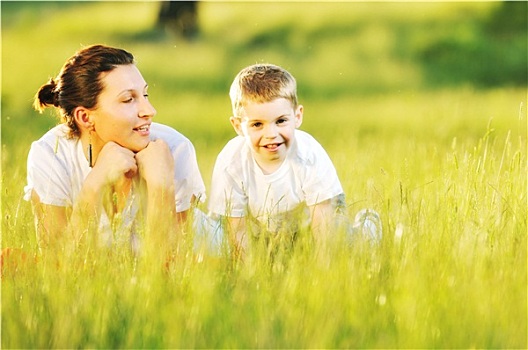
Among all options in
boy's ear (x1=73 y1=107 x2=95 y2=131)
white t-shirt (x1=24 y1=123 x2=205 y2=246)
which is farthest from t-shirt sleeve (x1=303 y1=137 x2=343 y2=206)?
boy's ear (x1=73 y1=107 x2=95 y2=131)

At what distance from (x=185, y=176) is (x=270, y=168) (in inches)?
16.5

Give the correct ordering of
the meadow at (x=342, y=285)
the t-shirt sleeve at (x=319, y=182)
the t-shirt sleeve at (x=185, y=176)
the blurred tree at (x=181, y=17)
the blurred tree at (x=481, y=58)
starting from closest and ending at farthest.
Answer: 1. the meadow at (x=342, y=285)
2. the t-shirt sleeve at (x=319, y=182)
3. the t-shirt sleeve at (x=185, y=176)
4. the blurred tree at (x=481, y=58)
5. the blurred tree at (x=181, y=17)

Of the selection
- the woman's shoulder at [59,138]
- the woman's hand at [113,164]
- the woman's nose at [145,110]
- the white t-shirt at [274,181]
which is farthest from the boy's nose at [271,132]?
the woman's shoulder at [59,138]

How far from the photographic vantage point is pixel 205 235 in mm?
3859

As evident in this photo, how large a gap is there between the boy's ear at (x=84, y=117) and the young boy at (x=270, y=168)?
65 cm

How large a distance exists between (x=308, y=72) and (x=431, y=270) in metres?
11.0

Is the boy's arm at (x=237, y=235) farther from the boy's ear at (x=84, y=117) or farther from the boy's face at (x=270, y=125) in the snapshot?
the boy's ear at (x=84, y=117)

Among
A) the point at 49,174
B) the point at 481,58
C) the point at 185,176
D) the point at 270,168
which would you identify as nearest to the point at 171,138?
the point at 185,176

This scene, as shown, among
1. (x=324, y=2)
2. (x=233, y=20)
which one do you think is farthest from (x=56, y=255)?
(x=324, y=2)

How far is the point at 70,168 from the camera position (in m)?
4.55

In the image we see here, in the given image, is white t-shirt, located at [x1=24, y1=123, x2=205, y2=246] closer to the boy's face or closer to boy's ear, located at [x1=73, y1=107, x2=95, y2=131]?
boy's ear, located at [x1=73, y1=107, x2=95, y2=131]

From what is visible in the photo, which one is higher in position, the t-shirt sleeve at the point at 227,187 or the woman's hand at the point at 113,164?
the woman's hand at the point at 113,164

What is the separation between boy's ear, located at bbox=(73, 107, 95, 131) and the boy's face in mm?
708

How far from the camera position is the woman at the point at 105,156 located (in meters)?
Result: 4.29
